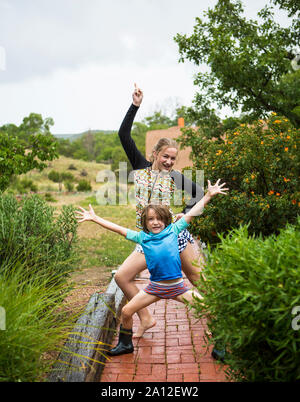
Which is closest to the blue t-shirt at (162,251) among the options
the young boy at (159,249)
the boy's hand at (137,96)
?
the young boy at (159,249)

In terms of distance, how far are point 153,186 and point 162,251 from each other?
2.10 ft

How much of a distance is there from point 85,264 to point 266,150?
3.84m

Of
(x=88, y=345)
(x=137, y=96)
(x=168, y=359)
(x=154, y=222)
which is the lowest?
(x=168, y=359)

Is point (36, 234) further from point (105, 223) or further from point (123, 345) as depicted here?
point (123, 345)

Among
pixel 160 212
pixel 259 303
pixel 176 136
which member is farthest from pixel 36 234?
pixel 176 136

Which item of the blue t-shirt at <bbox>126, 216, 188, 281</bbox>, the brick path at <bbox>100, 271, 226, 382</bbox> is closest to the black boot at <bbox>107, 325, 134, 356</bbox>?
the brick path at <bbox>100, 271, 226, 382</bbox>

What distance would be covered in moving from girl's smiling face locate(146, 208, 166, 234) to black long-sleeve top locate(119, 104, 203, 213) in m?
0.37

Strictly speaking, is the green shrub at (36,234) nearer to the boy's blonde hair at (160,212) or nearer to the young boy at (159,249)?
the young boy at (159,249)

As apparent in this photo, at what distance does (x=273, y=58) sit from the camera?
314 inches

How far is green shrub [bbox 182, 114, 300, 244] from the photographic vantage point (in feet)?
17.4

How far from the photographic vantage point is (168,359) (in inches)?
135

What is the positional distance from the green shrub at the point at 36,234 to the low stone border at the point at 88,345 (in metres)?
0.50

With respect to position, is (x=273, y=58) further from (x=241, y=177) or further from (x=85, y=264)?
(x=85, y=264)
